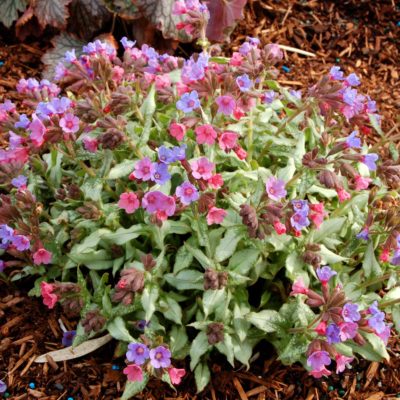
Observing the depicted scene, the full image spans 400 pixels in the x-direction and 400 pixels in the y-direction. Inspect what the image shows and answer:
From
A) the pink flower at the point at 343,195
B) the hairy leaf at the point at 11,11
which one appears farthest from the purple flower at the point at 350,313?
→ the hairy leaf at the point at 11,11

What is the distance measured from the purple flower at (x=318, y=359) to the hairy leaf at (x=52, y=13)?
3098 mm

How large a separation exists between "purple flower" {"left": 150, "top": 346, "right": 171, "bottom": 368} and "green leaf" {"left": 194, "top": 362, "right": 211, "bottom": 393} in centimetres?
33

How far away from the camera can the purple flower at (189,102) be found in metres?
2.67

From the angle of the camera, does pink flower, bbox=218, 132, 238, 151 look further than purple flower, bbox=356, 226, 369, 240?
No

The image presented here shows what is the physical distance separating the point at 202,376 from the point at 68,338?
717 mm

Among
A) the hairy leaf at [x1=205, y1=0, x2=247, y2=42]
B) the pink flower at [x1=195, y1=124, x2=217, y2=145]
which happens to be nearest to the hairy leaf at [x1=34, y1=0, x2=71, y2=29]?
A: the hairy leaf at [x1=205, y1=0, x2=247, y2=42]

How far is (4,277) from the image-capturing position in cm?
336

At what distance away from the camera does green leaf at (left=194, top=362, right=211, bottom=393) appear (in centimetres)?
291

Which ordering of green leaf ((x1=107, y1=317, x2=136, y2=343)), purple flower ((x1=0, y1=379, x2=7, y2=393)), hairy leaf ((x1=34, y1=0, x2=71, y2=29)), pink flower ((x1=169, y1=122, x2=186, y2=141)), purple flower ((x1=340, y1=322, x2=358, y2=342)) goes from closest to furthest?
1. purple flower ((x1=340, y1=322, x2=358, y2=342))
2. pink flower ((x1=169, y1=122, x2=186, y2=141))
3. green leaf ((x1=107, y1=317, x2=136, y2=343))
4. purple flower ((x1=0, y1=379, x2=7, y2=393))
5. hairy leaf ((x1=34, y1=0, x2=71, y2=29))

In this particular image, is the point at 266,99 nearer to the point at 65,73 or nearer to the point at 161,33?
the point at 65,73

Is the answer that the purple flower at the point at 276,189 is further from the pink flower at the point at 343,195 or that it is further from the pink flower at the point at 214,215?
the pink flower at the point at 343,195

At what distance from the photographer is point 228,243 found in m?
2.85

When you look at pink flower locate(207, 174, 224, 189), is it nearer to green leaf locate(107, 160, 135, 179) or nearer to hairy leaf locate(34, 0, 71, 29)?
green leaf locate(107, 160, 135, 179)

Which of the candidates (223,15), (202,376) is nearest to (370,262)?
(202,376)
